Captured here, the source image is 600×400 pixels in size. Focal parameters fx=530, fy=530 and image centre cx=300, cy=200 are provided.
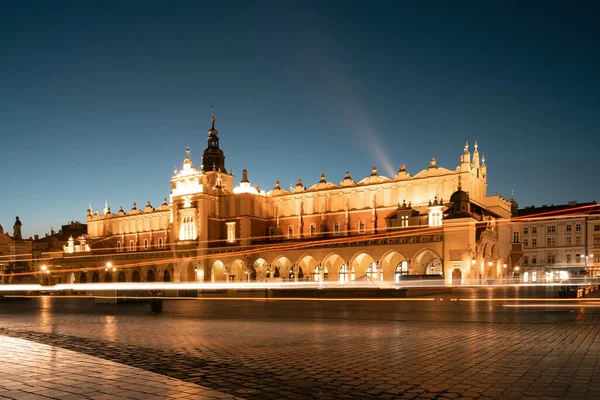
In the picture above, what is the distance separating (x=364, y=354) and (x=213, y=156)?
6918 centimetres

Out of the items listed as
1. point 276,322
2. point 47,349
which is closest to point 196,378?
point 47,349

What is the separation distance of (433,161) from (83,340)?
51.8 m

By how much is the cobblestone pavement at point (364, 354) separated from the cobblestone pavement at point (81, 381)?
0.45 m

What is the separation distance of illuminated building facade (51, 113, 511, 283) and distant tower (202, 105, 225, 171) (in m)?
0.16

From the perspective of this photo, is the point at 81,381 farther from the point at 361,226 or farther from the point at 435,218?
the point at 361,226

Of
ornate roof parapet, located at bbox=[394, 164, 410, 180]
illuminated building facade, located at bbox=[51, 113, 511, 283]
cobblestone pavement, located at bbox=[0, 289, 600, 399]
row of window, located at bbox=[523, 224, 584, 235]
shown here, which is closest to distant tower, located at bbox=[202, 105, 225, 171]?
illuminated building facade, located at bbox=[51, 113, 511, 283]

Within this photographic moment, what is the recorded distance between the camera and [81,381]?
6.74m

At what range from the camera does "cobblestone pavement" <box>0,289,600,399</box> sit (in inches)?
258

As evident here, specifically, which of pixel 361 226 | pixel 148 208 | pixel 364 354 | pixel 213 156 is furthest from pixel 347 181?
pixel 364 354

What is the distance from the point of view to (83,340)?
11.9 meters

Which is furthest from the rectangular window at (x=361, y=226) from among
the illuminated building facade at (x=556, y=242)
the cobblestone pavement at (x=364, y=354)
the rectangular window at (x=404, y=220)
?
the cobblestone pavement at (x=364, y=354)

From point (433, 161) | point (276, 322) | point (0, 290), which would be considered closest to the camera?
point (276, 322)

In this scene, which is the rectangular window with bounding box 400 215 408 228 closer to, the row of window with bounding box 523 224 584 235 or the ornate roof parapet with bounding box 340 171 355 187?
the ornate roof parapet with bounding box 340 171 355 187

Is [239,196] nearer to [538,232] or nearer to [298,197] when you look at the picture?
[298,197]
